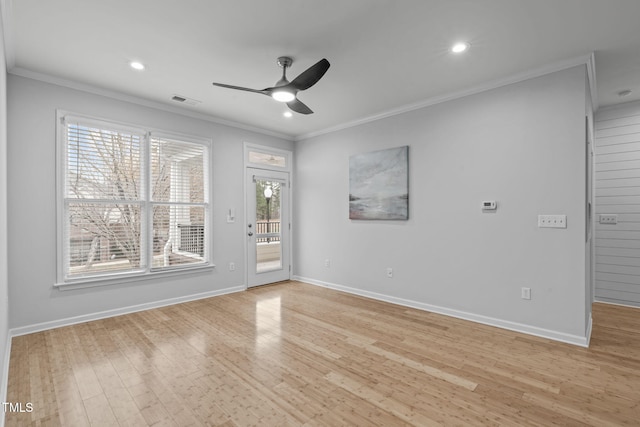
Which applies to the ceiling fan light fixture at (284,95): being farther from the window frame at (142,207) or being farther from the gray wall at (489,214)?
the window frame at (142,207)

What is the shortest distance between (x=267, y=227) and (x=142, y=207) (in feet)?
6.84

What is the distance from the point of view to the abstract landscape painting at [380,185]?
14.2 ft

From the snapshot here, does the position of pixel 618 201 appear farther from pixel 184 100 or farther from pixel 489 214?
pixel 184 100

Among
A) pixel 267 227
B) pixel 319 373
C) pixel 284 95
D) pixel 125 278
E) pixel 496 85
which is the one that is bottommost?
pixel 319 373

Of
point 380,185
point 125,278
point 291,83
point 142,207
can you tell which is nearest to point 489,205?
point 380,185

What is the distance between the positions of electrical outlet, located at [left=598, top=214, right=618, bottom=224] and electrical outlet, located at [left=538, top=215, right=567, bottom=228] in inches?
81.0

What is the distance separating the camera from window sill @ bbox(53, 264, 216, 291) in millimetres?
3509

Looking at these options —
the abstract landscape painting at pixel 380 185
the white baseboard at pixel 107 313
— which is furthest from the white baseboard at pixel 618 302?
the white baseboard at pixel 107 313

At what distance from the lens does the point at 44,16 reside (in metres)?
2.38

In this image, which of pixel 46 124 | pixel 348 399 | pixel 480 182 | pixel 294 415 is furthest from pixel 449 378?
pixel 46 124

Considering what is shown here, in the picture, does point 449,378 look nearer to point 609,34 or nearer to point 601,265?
point 609,34

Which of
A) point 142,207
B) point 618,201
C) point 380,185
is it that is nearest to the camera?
point 142,207

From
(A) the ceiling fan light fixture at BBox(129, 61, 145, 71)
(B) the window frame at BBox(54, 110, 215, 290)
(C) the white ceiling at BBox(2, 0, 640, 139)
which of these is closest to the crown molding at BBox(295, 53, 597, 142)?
(C) the white ceiling at BBox(2, 0, 640, 139)

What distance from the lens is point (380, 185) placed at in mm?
4602
